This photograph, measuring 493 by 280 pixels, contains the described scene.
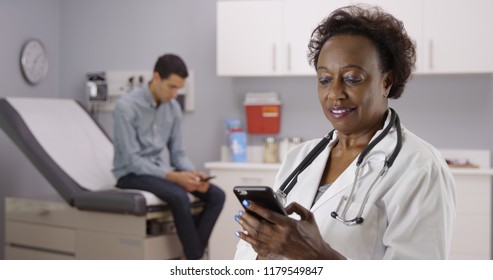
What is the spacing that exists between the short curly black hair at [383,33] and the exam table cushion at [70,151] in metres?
1.58

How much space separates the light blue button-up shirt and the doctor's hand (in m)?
1.87

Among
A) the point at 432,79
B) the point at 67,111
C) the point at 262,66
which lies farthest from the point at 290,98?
the point at 67,111

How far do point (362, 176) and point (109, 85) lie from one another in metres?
3.05

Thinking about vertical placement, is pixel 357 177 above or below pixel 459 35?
below

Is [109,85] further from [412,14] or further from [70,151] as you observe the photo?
[412,14]

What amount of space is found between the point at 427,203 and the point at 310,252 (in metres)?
0.21

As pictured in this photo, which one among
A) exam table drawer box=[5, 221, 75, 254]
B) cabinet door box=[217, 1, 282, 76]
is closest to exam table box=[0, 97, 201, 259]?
exam table drawer box=[5, 221, 75, 254]

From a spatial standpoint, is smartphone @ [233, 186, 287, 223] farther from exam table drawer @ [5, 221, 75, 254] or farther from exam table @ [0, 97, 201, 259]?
exam table drawer @ [5, 221, 75, 254]

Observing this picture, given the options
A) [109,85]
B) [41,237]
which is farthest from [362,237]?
[109,85]

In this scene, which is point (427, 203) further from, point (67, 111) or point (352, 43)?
point (67, 111)

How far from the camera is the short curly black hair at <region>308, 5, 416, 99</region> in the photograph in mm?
1167

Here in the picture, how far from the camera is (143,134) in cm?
295

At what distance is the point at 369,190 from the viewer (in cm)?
109

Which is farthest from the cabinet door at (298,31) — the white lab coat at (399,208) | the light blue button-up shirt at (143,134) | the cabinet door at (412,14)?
the white lab coat at (399,208)
